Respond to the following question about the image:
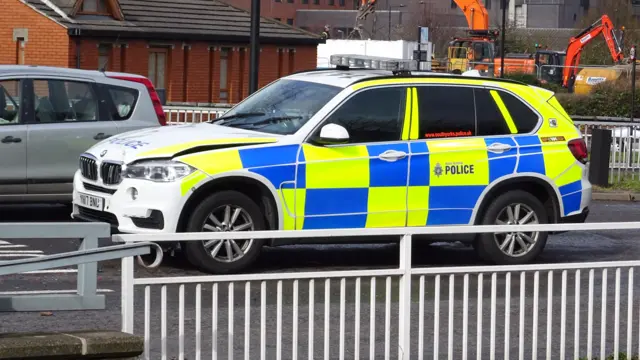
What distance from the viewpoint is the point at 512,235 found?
11.3 metres

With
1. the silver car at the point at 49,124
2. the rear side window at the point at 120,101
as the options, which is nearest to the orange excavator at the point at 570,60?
the rear side window at the point at 120,101

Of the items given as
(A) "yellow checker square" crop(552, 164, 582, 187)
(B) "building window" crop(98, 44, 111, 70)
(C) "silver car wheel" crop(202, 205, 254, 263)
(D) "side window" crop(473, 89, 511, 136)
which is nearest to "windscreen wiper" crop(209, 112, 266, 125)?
(C) "silver car wheel" crop(202, 205, 254, 263)

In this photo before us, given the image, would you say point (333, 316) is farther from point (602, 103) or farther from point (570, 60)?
point (570, 60)

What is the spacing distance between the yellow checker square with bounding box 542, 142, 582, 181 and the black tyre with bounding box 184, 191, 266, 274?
8.99 feet

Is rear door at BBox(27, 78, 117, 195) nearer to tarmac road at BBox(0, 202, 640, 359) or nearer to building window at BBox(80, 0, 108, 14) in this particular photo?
tarmac road at BBox(0, 202, 640, 359)

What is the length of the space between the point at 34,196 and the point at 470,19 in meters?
48.7

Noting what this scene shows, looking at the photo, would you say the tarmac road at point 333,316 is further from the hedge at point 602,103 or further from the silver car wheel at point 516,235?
the hedge at point 602,103

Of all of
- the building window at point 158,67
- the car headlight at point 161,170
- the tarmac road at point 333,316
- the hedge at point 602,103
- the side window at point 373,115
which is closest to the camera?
Result: the tarmac road at point 333,316

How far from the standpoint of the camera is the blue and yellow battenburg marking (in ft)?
34.6

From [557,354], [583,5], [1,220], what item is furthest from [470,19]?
[557,354]

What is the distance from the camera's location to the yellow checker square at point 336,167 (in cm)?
1064

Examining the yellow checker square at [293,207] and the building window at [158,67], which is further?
the building window at [158,67]

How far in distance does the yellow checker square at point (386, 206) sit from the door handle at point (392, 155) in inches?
9.7

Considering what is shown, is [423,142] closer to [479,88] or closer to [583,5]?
[479,88]
